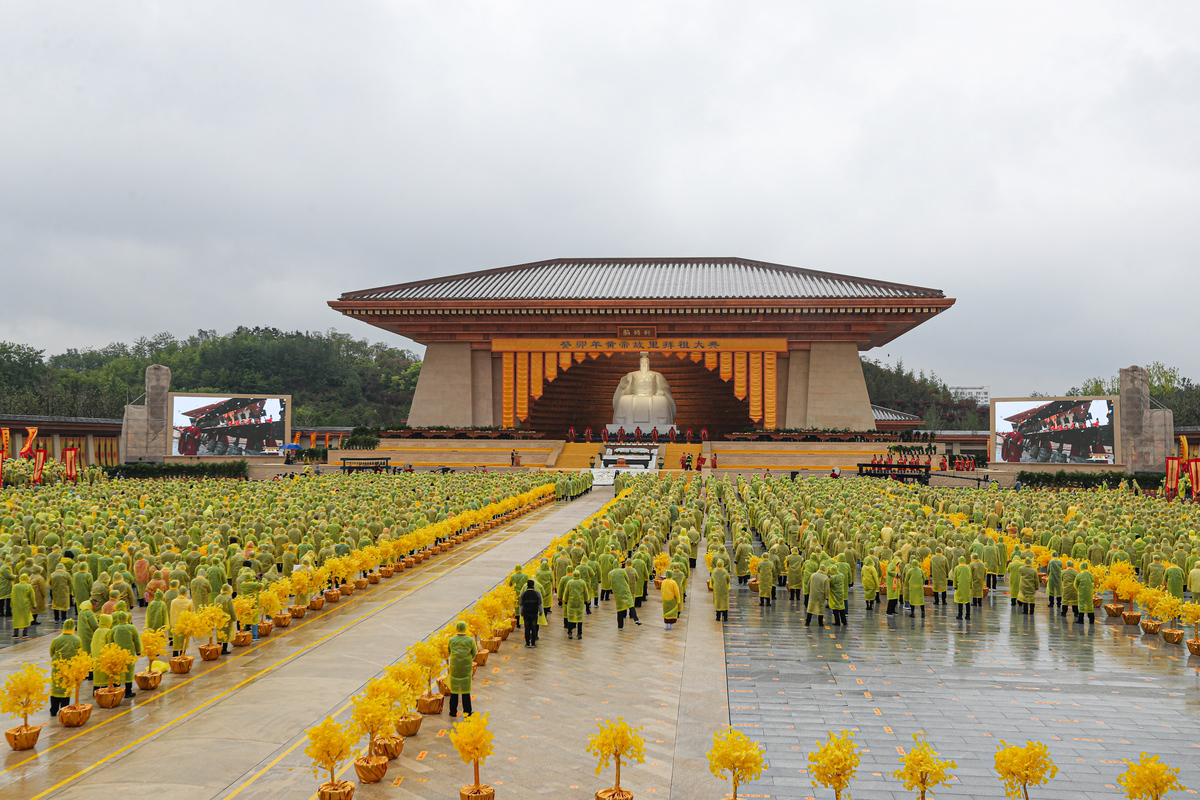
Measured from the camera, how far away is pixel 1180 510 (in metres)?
19.5

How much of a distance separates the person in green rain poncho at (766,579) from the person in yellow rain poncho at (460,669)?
630 centimetres

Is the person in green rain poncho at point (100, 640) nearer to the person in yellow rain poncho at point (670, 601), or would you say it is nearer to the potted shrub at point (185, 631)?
the potted shrub at point (185, 631)

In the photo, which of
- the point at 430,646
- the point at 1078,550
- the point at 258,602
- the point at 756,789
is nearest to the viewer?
the point at 756,789

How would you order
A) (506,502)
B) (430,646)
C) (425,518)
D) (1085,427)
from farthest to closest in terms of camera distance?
(1085,427) < (506,502) < (425,518) < (430,646)

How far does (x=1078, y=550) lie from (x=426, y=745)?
12612mm

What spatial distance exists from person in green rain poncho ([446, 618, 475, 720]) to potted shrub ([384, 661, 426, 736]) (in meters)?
0.50

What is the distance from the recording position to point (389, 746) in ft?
22.5

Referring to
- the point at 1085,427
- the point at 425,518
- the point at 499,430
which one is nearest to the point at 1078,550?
the point at 425,518

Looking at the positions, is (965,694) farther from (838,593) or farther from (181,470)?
(181,470)

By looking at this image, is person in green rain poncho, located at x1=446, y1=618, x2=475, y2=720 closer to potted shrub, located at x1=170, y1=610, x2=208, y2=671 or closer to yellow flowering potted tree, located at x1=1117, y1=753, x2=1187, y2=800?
potted shrub, located at x1=170, y1=610, x2=208, y2=671

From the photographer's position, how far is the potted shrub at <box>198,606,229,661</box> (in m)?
9.48

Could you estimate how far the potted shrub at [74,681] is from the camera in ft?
25.1

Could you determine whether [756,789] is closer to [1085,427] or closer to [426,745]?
[426,745]

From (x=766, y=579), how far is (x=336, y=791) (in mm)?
8488
